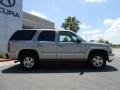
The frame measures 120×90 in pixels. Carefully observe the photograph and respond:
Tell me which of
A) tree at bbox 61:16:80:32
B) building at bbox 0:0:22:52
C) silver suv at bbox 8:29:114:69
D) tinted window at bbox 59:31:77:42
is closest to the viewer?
silver suv at bbox 8:29:114:69

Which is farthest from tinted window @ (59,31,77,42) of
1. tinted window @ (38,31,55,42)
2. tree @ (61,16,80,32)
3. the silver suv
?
tree @ (61,16,80,32)

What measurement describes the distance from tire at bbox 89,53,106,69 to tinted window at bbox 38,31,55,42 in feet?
7.04

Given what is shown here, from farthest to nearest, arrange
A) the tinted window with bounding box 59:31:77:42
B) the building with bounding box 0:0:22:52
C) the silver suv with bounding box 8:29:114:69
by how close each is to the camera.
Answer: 1. the building with bounding box 0:0:22:52
2. the tinted window with bounding box 59:31:77:42
3. the silver suv with bounding box 8:29:114:69

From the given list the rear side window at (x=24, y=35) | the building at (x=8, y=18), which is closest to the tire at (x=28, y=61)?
the rear side window at (x=24, y=35)

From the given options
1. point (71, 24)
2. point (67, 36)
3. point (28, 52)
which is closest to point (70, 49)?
point (67, 36)

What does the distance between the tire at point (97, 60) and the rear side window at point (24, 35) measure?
10.3ft

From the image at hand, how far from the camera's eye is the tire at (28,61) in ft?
48.5

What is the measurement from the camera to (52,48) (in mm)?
14773

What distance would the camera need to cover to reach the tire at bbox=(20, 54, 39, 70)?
14773mm

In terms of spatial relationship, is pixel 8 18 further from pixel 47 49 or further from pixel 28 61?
pixel 47 49

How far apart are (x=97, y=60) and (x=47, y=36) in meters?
2.75

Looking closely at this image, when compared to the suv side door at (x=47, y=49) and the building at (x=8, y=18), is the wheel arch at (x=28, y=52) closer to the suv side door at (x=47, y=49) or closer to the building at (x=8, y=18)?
the suv side door at (x=47, y=49)

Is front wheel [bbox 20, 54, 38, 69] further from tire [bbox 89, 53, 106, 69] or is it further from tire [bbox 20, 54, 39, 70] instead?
tire [bbox 89, 53, 106, 69]
